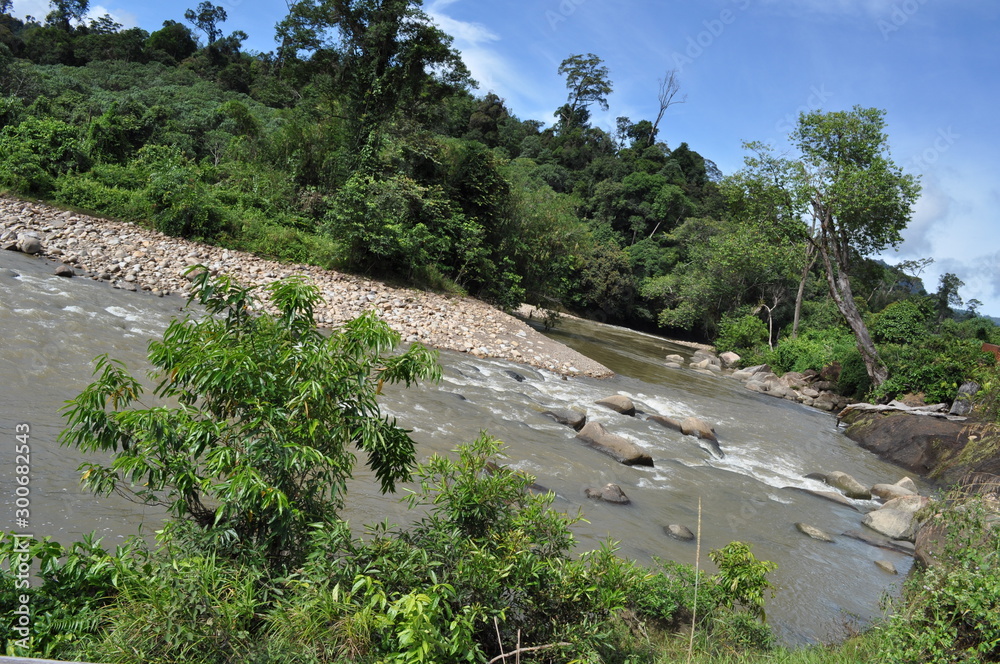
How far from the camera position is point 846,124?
2103 centimetres

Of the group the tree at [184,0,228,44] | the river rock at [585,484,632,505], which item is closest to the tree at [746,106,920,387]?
the river rock at [585,484,632,505]

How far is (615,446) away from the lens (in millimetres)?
10227

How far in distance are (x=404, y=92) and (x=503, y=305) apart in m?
8.53

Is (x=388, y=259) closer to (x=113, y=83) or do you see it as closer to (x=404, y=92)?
(x=404, y=92)

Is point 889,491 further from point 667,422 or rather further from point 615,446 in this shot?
point 615,446

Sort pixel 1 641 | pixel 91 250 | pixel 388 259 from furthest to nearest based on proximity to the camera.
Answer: pixel 388 259 < pixel 91 250 < pixel 1 641

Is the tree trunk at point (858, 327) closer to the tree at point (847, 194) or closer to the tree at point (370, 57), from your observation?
the tree at point (847, 194)

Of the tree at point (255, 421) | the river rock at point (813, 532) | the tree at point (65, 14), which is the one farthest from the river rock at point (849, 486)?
the tree at point (65, 14)

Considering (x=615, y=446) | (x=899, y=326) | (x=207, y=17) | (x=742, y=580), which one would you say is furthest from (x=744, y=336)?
(x=207, y=17)

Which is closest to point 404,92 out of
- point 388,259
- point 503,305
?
point 388,259

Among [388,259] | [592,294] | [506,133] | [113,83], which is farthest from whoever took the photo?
[506,133]

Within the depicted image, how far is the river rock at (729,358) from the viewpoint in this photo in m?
29.0

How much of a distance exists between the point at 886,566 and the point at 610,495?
12.0ft

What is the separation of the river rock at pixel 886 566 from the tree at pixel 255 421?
7.29m
